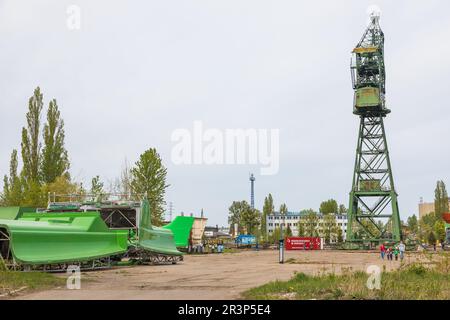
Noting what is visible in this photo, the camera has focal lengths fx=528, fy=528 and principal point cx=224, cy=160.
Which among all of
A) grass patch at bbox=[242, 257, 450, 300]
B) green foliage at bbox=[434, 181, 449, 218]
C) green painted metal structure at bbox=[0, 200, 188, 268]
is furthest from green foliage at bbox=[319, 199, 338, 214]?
grass patch at bbox=[242, 257, 450, 300]

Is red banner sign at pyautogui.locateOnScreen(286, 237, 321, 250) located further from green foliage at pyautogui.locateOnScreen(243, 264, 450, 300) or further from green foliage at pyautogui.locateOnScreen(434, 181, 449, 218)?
green foliage at pyautogui.locateOnScreen(434, 181, 449, 218)

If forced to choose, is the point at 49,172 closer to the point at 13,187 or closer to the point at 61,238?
the point at 13,187

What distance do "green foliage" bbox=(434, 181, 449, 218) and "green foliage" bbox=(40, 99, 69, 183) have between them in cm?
10336

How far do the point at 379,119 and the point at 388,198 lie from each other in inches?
434

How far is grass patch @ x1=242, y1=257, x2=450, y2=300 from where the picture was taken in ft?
43.9

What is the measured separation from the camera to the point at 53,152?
5466 cm

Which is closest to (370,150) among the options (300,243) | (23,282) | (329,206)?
(300,243)

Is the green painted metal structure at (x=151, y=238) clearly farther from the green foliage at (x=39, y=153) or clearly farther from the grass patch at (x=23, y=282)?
the green foliage at (x=39, y=153)

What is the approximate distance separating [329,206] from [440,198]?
45.3 meters

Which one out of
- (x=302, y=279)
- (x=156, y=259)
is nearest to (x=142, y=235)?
(x=156, y=259)

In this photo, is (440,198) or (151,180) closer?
(151,180)

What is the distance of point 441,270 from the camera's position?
64.6 feet

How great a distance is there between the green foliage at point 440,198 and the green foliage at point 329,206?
1671 inches
